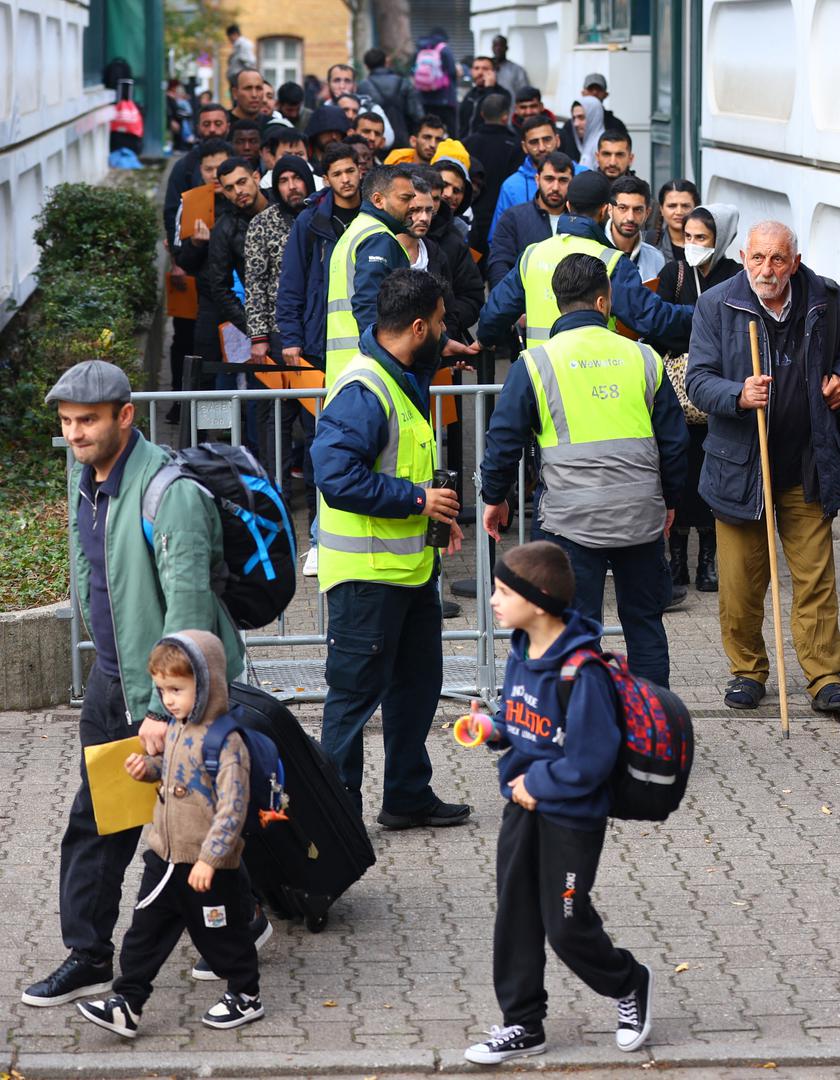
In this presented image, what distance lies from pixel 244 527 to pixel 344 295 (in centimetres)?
384

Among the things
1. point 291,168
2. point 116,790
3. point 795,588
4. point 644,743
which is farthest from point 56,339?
point 644,743

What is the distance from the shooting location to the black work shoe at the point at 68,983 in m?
5.14

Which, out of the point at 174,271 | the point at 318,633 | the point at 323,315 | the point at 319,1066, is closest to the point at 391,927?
the point at 319,1066

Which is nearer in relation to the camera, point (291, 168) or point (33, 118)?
point (291, 168)

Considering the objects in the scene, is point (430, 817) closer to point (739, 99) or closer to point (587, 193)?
point (587, 193)

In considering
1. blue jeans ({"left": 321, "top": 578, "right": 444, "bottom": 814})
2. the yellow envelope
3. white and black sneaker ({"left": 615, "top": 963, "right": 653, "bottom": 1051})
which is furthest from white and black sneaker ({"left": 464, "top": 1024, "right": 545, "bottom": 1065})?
blue jeans ({"left": 321, "top": 578, "right": 444, "bottom": 814})

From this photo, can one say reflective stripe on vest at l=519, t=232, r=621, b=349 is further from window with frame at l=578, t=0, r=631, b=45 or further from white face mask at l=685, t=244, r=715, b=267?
window with frame at l=578, t=0, r=631, b=45

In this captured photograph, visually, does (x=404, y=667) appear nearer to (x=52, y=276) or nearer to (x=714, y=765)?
(x=714, y=765)

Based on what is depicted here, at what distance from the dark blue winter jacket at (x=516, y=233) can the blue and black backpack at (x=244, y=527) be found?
16.9ft

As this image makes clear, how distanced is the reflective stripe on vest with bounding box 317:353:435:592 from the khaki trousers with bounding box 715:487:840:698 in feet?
6.80

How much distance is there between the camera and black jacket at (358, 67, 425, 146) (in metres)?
19.6

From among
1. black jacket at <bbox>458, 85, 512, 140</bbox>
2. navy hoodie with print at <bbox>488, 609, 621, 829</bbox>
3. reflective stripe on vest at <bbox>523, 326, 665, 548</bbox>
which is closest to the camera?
navy hoodie with print at <bbox>488, 609, 621, 829</bbox>

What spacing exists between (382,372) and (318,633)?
7.69 ft

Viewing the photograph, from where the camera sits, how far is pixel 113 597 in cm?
496
